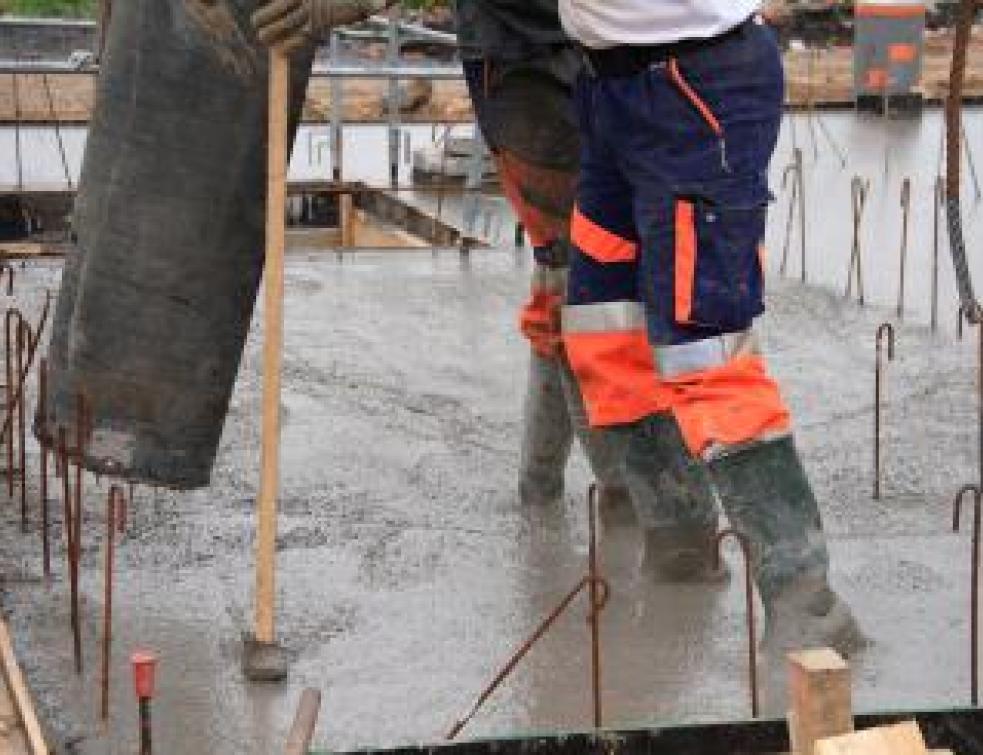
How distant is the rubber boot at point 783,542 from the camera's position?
3.85 metres

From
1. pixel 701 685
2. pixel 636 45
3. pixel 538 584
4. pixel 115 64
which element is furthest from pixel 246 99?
pixel 701 685

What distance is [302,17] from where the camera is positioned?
3.74 metres

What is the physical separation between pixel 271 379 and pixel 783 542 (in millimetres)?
958

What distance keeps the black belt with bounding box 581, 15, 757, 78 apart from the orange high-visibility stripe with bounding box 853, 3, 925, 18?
8501 millimetres

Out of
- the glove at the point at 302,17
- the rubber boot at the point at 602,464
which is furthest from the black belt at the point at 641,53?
the rubber boot at the point at 602,464

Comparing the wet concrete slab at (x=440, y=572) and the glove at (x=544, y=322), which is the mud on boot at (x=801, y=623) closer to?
the wet concrete slab at (x=440, y=572)

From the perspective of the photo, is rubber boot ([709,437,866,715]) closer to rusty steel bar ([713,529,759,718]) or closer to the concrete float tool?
rusty steel bar ([713,529,759,718])

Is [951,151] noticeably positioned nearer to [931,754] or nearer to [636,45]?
[636,45]

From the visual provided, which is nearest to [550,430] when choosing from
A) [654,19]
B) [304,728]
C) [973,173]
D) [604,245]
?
[604,245]

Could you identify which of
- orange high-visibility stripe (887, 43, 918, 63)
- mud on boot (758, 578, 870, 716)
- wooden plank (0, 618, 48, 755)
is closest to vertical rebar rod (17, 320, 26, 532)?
wooden plank (0, 618, 48, 755)

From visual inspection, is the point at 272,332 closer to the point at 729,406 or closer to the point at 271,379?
the point at 271,379

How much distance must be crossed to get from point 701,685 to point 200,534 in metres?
1.29

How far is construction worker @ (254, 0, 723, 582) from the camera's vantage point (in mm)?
4570

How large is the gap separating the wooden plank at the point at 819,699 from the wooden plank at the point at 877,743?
5cm
